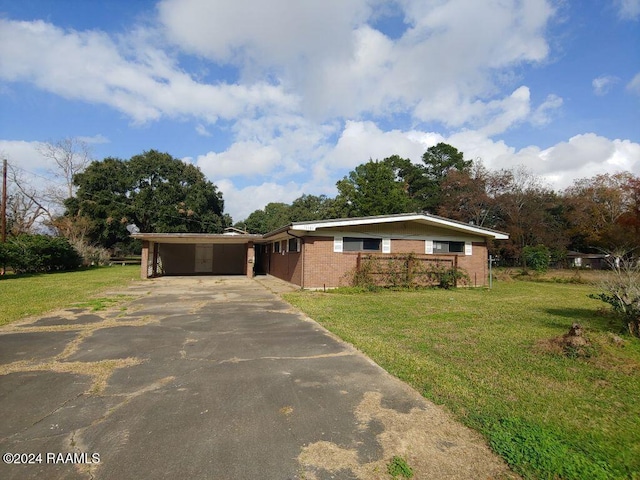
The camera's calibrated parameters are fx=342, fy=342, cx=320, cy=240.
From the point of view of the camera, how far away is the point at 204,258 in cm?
2481

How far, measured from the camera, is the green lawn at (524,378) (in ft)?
8.47

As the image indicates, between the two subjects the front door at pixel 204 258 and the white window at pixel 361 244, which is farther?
the front door at pixel 204 258

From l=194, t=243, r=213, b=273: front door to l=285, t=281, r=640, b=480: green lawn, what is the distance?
59.2 feet

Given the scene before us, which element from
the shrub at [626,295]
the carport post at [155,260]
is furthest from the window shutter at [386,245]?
the carport post at [155,260]

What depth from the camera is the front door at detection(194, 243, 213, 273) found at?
80.9ft

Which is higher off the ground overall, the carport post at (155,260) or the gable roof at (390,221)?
the gable roof at (390,221)

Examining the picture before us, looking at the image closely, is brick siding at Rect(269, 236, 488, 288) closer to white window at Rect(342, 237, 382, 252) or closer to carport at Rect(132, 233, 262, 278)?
white window at Rect(342, 237, 382, 252)

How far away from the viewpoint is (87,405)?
3.32 m

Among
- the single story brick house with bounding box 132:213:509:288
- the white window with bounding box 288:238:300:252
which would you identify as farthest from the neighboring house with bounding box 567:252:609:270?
the white window with bounding box 288:238:300:252

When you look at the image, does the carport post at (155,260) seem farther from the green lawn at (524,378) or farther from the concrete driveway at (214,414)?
the concrete driveway at (214,414)

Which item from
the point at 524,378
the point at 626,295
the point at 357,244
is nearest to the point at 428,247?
the point at 357,244

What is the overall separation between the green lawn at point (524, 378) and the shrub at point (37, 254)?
61.0 ft

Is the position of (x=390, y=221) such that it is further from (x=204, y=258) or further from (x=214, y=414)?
(x=204, y=258)

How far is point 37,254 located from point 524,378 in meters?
24.4
